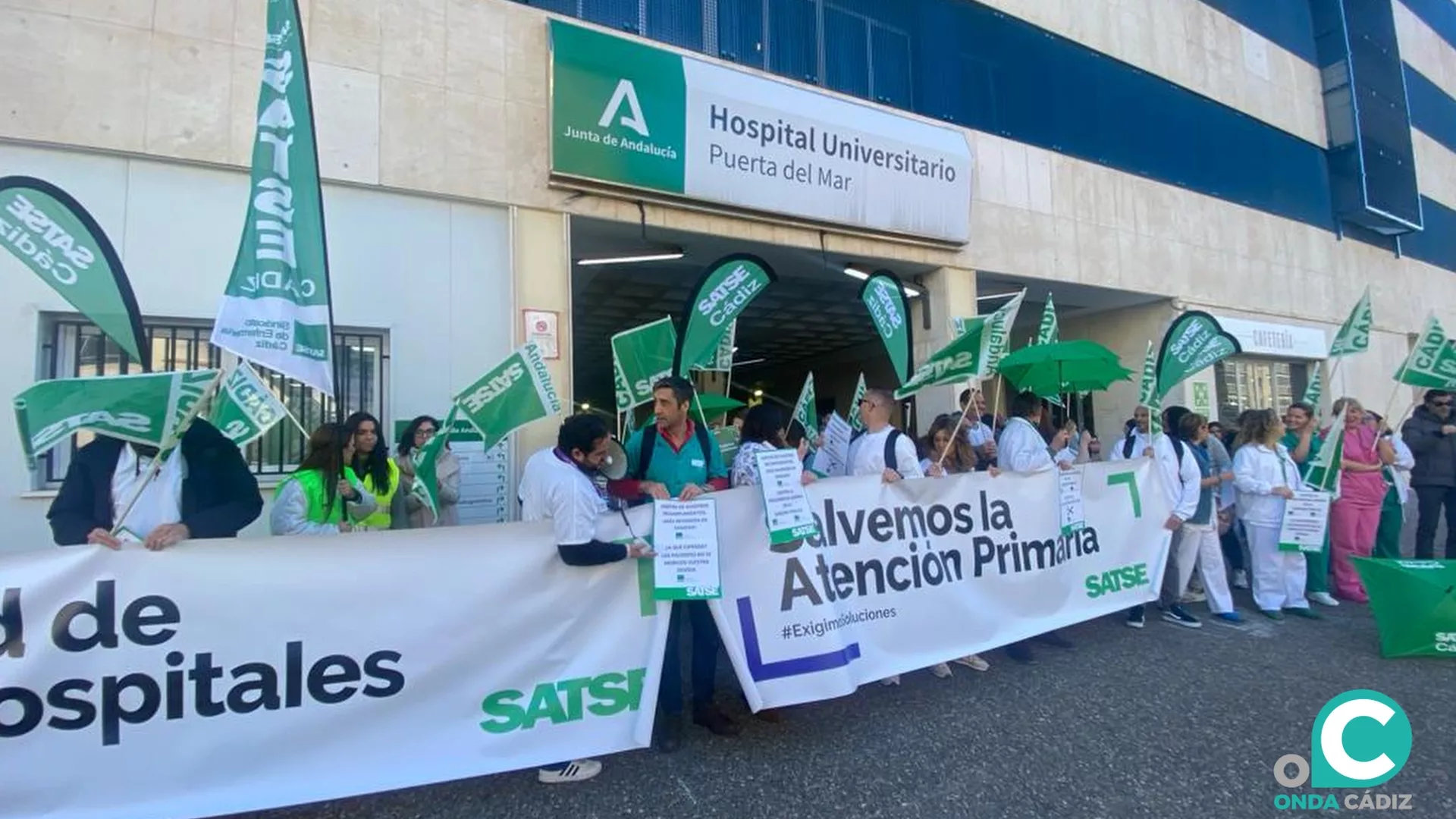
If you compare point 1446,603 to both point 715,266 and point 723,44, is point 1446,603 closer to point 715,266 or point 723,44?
point 715,266

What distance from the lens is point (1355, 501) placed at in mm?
6559

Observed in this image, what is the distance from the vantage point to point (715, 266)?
546 cm

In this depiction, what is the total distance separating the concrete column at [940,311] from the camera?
9.76 m

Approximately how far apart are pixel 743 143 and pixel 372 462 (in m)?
5.40

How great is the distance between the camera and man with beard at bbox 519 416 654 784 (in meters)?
3.28

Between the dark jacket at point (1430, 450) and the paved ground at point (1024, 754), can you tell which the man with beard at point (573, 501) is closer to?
the paved ground at point (1024, 754)

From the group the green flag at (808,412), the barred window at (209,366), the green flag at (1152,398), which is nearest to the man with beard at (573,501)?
the barred window at (209,366)

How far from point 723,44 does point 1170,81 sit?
9254 millimetres

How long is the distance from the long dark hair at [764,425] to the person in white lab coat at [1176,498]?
3.52 meters

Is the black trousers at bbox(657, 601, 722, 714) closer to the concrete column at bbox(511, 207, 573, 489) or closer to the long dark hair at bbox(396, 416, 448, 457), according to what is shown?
the long dark hair at bbox(396, 416, 448, 457)

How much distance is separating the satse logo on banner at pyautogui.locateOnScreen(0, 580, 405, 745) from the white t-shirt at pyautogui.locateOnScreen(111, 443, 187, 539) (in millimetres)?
493

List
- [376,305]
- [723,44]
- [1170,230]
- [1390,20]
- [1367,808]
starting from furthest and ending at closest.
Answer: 1. [1390,20]
2. [1170,230]
3. [723,44]
4. [376,305]
5. [1367,808]

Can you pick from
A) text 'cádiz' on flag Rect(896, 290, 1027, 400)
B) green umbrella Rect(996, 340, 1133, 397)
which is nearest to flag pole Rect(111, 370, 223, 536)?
text 'cádiz' on flag Rect(896, 290, 1027, 400)

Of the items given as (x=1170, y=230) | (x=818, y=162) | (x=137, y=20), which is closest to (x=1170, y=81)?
(x=1170, y=230)
